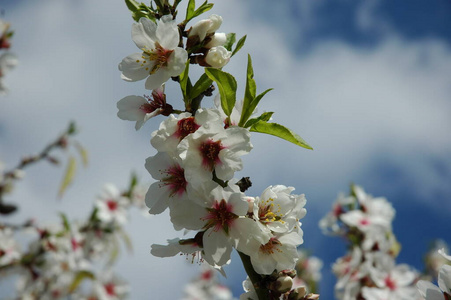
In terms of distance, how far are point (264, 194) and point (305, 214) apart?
0.16 meters

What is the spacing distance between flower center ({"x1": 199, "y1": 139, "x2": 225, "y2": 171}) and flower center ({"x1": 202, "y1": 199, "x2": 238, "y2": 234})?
0.37 ft

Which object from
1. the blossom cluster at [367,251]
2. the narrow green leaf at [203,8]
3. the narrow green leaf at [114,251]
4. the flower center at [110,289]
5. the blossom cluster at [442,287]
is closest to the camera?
the blossom cluster at [442,287]

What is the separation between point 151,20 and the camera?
4.69 feet

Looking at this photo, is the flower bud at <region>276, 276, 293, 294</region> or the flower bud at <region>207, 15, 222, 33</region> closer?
the flower bud at <region>276, 276, 293, 294</region>

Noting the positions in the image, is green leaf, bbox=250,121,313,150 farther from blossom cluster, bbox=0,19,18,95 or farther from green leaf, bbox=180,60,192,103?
blossom cluster, bbox=0,19,18,95

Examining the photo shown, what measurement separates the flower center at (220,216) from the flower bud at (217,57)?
0.45 m

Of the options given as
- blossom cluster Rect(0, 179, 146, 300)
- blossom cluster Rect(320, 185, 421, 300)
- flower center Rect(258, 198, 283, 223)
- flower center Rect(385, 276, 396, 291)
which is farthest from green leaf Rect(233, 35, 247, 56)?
blossom cluster Rect(0, 179, 146, 300)

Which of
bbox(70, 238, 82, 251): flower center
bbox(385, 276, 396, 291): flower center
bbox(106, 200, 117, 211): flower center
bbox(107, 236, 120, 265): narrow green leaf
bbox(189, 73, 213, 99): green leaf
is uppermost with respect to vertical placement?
bbox(189, 73, 213, 99): green leaf

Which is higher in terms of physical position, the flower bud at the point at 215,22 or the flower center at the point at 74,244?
the flower bud at the point at 215,22

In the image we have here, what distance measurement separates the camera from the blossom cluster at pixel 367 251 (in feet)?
12.2

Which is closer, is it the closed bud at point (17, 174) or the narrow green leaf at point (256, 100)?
the narrow green leaf at point (256, 100)

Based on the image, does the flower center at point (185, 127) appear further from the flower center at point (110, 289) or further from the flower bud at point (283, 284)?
the flower center at point (110, 289)

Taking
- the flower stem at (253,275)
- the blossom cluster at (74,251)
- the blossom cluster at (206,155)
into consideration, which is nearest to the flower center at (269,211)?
the blossom cluster at (206,155)

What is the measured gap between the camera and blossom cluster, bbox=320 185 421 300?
3.73 metres
